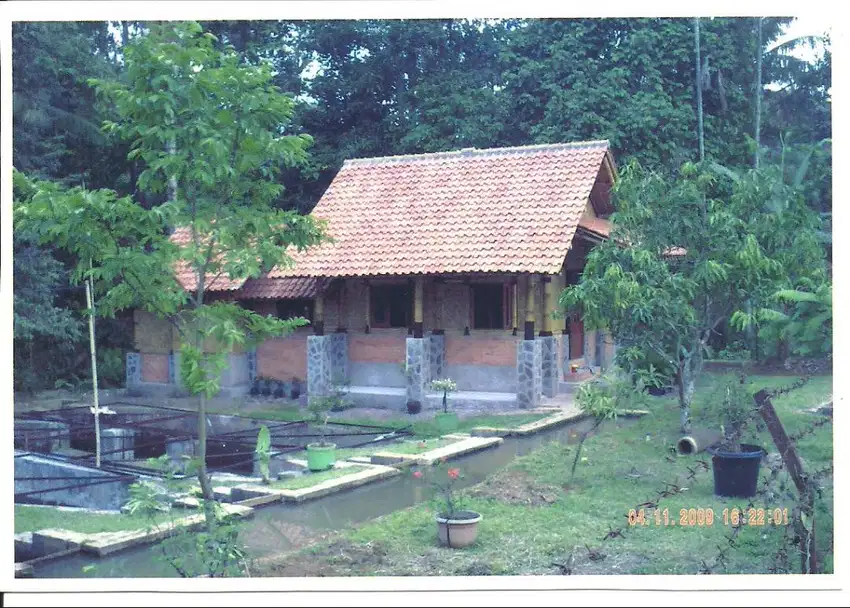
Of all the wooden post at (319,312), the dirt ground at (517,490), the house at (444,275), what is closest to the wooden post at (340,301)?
the house at (444,275)

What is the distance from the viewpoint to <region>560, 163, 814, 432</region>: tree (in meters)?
9.67

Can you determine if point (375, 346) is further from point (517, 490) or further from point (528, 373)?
point (517, 490)

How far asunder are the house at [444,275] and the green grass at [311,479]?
2160mm

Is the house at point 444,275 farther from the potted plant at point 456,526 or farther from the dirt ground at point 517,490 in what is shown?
the potted plant at point 456,526

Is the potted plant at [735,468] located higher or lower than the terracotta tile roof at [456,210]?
lower

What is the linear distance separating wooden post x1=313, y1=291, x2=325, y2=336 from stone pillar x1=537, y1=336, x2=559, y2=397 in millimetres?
3470

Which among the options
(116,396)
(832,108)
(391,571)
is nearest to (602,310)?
(832,108)

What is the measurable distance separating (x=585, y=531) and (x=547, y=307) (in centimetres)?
604

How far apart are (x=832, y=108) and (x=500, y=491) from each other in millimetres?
4931

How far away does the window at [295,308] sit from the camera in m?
13.7

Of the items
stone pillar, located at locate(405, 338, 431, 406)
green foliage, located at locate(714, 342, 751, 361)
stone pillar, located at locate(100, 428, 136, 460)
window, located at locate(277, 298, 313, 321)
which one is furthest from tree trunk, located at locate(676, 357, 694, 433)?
stone pillar, located at locate(100, 428, 136, 460)

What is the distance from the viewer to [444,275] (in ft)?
42.9

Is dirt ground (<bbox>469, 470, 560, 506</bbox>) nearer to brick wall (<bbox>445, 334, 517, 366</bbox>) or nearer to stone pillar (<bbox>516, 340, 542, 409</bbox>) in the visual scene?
stone pillar (<bbox>516, 340, 542, 409</bbox>)

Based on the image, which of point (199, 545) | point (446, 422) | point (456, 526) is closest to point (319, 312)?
point (446, 422)
